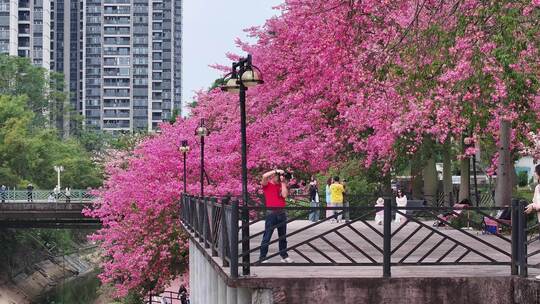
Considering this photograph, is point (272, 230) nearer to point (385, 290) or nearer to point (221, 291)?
point (385, 290)

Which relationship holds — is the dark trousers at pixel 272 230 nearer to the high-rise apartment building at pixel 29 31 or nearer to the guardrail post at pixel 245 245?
the guardrail post at pixel 245 245

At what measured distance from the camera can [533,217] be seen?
30.8 m

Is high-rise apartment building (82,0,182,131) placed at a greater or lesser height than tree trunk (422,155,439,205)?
greater

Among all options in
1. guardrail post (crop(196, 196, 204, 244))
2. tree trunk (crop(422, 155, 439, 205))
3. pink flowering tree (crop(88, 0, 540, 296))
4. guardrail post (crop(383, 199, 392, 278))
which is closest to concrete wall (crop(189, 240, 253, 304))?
guardrail post (crop(196, 196, 204, 244))

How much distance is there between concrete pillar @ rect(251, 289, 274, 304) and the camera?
1196 centimetres

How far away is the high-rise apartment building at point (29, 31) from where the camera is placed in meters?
137

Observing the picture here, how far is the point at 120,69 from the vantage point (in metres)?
186

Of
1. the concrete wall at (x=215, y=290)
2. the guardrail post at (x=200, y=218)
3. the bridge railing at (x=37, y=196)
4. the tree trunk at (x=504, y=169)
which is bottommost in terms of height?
the bridge railing at (x=37, y=196)

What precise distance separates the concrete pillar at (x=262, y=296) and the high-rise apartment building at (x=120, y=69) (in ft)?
559

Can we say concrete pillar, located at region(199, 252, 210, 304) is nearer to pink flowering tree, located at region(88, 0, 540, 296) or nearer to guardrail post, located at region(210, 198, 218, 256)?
guardrail post, located at region(210, 198, 218, 256)

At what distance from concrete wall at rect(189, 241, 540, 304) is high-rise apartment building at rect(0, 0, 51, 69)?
130 m

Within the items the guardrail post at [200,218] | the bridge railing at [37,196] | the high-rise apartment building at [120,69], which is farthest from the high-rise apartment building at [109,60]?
the guardrail post at [200,218]

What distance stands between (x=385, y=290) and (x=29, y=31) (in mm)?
136196

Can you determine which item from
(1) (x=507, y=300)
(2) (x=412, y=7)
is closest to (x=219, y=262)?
(1) (x=507, y=300)
